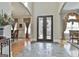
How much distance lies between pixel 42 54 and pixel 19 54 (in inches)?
22.4

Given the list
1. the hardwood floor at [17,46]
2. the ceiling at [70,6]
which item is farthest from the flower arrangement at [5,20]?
the ceiling at [70,6]

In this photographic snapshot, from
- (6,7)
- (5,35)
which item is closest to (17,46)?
(5,35)

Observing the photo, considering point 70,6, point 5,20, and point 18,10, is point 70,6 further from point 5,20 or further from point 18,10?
point 5,20

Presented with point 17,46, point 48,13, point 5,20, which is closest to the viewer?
point 5,20

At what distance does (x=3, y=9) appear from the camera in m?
4.23

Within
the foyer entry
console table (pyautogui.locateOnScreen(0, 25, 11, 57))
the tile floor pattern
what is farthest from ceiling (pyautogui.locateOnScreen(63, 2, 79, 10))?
console table (pyautogui.locateOnScreen(0, 25, 11, 57))

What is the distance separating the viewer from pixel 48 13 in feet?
14.5

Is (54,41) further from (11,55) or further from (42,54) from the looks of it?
(11,55)

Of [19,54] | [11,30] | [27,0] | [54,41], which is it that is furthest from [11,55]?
[27,0]

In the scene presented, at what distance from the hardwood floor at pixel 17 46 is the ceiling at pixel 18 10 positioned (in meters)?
0.63

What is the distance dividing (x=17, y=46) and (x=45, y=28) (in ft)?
2.78

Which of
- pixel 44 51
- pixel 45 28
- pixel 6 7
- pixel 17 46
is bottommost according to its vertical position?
pixel 44 51

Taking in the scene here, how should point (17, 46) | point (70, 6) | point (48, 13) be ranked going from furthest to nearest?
point (17, 46), point (70, 6), point (48, 13)

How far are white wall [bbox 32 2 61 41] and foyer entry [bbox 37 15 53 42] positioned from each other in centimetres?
7
